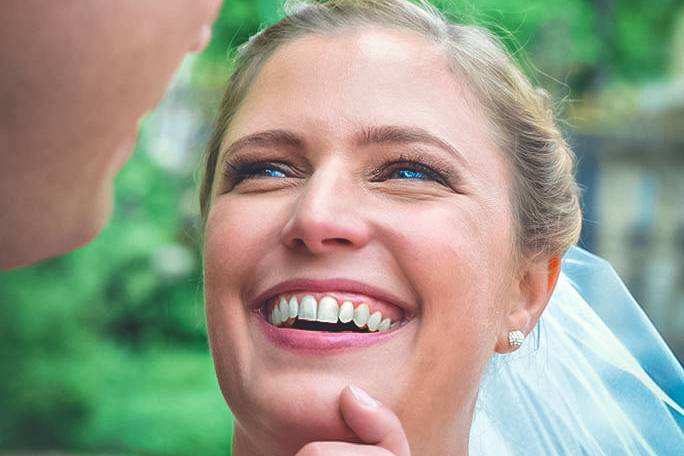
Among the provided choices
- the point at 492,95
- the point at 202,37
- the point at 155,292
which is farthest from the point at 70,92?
the point at 155,292

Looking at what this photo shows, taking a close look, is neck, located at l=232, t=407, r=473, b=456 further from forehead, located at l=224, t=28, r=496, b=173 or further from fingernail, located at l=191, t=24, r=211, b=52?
fingernail, located at l=191, t=24, r=211, b=52

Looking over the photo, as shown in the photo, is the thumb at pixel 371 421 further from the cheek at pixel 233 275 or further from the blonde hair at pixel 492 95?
the blonde hair at pixel 492 95

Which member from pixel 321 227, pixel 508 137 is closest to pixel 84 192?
pixel 321 227

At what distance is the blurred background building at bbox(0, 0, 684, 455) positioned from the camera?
6.88m

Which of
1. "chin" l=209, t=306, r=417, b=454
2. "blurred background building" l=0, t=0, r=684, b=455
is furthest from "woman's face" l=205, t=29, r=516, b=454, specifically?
"blurred background building" l=0, t=0, r=684, b=455

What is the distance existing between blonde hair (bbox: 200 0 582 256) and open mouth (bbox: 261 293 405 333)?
468mm

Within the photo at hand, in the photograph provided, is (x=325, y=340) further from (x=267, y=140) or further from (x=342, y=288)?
(x=267, y=140)

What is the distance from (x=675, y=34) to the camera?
352 inches

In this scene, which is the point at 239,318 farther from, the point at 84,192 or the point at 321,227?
the point at 84,192

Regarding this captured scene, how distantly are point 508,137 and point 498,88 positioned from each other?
118mm

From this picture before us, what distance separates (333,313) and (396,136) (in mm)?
397

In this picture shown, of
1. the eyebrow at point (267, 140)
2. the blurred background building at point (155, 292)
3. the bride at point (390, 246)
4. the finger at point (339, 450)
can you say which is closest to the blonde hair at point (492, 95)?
the bride at point (390, 246)

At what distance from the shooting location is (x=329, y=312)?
1.84m

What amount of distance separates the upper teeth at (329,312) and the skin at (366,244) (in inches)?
1.8
